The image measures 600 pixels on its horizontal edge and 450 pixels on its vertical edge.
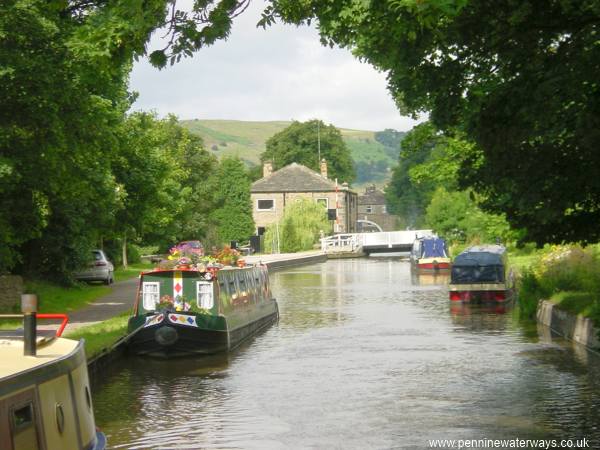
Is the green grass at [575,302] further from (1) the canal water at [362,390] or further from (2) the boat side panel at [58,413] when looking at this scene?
(2) the boat side panel at [58,413]

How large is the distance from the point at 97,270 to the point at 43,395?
3343 centimetres

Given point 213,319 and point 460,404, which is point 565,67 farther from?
point 213,319

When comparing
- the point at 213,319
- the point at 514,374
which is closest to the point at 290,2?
the point at 514,374

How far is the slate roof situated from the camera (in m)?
108

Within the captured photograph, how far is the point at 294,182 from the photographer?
356 feet

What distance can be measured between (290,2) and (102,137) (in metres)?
12.0

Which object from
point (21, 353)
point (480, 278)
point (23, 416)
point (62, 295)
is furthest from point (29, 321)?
point (480, 278)

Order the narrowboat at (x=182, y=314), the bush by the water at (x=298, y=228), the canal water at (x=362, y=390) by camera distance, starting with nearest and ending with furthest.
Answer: the canal water at (x=362, y=390)
the narrowboat at (x=182, y=314)
the bush by the water at (x=298, y=228)

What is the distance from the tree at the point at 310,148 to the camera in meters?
121

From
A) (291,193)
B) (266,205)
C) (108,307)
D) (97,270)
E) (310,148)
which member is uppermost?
(310,148)

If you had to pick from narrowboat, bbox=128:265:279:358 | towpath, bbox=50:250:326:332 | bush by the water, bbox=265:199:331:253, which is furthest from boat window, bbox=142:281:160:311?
bush by the water, bbox=265:199:331:253

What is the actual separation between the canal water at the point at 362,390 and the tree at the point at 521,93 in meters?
3.20

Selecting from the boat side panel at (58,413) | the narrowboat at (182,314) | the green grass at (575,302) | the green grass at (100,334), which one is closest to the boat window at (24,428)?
the boat side panel at (58,413)

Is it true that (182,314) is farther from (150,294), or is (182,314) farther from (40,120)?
(40,120)
